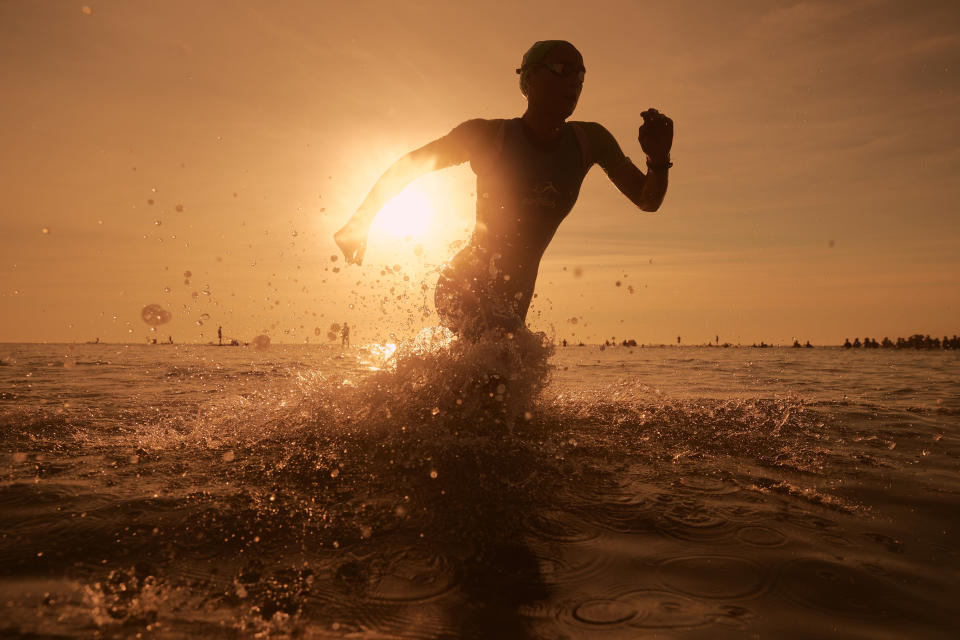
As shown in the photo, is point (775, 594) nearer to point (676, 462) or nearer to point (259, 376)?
point (676, 462)

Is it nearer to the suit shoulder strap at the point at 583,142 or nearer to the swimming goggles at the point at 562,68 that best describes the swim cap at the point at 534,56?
the swimming goggles at the point at 562,68

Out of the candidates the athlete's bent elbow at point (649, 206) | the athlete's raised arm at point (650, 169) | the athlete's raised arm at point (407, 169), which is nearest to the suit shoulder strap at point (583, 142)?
the athlete's raised arm at point (650, 169)

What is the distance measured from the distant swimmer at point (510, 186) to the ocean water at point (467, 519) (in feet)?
1.37

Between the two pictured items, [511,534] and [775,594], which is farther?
[511,534]

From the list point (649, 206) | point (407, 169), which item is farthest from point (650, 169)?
point (407, 169)

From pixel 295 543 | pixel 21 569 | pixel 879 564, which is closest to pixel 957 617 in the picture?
pixel 879 564

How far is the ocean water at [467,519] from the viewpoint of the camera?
168cm

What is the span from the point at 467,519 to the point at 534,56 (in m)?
3.23

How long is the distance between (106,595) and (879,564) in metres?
2.66

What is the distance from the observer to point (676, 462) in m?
3.46

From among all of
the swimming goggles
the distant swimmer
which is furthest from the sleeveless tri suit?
the swimming goggles

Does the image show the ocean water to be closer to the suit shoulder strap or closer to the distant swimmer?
the distant swimmer

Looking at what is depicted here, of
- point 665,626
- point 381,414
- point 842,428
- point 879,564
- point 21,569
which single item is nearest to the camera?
point 665,626

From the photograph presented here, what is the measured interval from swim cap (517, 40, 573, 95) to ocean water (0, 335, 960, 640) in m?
1.95
